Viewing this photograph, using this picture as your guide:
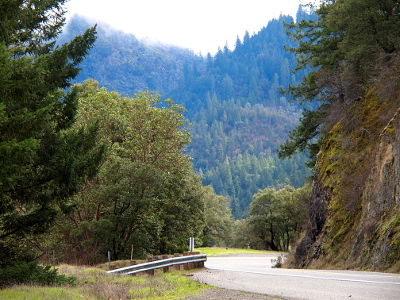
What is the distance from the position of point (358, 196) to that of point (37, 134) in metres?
14.6

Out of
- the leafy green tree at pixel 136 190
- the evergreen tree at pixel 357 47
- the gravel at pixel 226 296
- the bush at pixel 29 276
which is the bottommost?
the gravel at pixel 226 296

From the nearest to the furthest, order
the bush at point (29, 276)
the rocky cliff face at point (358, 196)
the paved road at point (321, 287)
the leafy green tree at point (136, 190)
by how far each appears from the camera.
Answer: the paved road at point (321, 287) < the bush at point (29, 276) < the rocky cliff face at point (358, 196) < the leafy green tree at point (136, 190)

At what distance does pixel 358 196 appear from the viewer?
18594mm

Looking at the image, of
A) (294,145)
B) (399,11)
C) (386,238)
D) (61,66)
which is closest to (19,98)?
(61,66)

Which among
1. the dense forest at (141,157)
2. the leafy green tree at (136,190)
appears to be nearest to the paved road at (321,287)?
the dense forest at (141,157)

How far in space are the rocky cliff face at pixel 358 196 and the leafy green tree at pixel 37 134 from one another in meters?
10.3

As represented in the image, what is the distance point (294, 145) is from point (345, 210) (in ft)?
48.1

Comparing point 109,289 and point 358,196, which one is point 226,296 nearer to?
point 109,289

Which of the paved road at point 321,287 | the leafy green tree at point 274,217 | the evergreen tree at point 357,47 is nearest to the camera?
the paved road at point 321,287

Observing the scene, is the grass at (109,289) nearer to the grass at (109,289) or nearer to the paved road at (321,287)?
the grass at (109,289)

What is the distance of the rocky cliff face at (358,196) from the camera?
48.9 feet

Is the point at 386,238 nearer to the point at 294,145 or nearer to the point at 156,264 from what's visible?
the point at 156,264

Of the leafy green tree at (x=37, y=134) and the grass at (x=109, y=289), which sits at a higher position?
the leafy green tree at (x=37, y=134)

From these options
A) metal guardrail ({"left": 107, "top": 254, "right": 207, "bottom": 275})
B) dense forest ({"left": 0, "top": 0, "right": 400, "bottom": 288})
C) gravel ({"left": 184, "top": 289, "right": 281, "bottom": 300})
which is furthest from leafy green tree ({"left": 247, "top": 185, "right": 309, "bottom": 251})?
gravel ({"left": 184, "top": 289, "right": 281, "bottom": 300})
